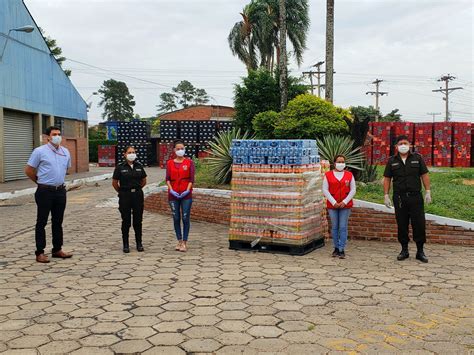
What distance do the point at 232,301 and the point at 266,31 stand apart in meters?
29.2

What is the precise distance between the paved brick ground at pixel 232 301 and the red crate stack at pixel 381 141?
48.5ft

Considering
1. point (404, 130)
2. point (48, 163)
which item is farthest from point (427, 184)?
point (404, 130)

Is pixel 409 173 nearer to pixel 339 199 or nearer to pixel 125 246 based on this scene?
pixel 339 199

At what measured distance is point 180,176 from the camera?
7.46 meters

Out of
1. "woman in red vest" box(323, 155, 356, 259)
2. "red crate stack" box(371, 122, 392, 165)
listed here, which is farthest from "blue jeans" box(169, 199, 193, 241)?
"red crate stack" box(371, 122, 392, 165)

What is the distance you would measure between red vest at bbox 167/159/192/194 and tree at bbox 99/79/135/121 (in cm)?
8006

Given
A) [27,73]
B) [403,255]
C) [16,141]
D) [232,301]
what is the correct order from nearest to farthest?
[232,301] → [403,255] → [16,141] → [27,73]

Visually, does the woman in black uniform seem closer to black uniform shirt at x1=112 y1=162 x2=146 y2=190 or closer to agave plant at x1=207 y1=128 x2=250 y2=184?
black uniform shirt at x1=112 y1=162 x2=146 y2=190

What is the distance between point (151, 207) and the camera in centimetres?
1270

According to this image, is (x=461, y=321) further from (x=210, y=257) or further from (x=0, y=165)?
(x=0, y=165)

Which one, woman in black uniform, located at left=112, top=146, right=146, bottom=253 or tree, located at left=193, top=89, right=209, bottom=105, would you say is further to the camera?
tree, located at left=193, top=89, right=209, bottom=105

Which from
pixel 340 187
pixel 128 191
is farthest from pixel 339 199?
pixel 128 191

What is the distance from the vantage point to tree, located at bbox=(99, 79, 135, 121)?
85188mm

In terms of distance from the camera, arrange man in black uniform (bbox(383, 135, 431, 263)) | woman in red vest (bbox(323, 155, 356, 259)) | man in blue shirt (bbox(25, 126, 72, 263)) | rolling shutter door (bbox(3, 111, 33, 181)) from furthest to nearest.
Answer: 1. rolling shutter door (bbox(3, 111, 33, 181))
2. woman in red vest (bbox(323, 155, 356, 259))
3. man in black uniform (bbox(383, 135, 431, 263))
4. man in blue shirt (bbox(25, 126, 72, 263))
